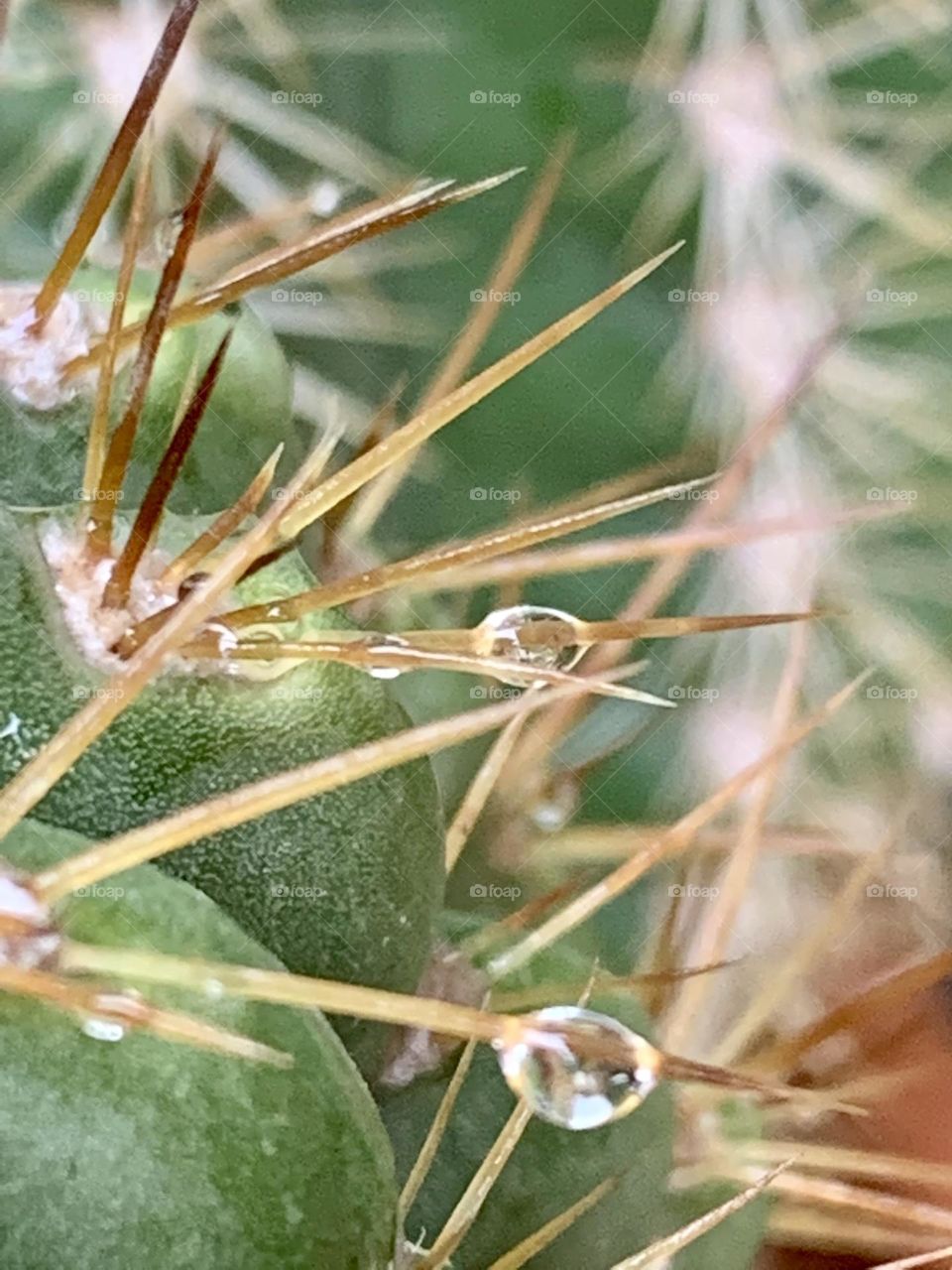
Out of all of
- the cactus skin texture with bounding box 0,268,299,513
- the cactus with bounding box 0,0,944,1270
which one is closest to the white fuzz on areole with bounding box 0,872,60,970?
the cactus with bounding box 0,0,944,1270

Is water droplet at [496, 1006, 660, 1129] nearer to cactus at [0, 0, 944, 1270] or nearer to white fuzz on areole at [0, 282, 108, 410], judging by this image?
cactus at [0, 0, 944, 1270]

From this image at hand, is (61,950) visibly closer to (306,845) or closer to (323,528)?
(306,845)

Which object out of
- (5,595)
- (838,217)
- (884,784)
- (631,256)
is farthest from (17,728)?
(884,784)

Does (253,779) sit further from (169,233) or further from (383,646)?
(169,233)

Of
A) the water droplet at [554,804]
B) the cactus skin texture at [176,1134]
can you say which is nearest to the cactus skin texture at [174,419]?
the cactus skin texture at [176,1134]

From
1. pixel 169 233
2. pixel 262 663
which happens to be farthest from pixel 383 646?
pixel 169 233

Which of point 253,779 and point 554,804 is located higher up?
point 253,779
